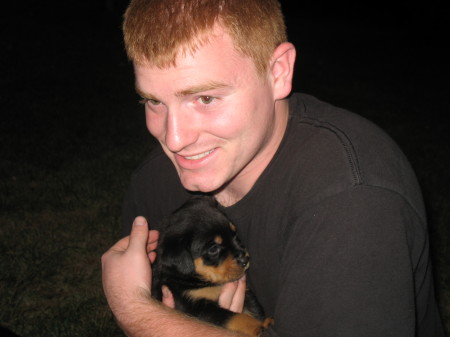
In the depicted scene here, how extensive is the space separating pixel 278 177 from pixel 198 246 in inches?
32.9

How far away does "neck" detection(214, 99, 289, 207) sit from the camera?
1996 millimetres

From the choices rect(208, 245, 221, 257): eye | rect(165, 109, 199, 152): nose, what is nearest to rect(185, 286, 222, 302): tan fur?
rect(208, 245, 221, 257): eye

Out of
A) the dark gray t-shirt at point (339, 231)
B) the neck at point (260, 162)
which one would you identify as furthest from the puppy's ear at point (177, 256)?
the dark gray t-shirt at point (339, 231)

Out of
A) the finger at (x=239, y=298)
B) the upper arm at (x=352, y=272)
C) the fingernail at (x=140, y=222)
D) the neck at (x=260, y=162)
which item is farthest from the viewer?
the finger at (x=239, y=298)

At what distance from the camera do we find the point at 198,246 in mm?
2508

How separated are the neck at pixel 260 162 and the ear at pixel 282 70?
89 millimetres

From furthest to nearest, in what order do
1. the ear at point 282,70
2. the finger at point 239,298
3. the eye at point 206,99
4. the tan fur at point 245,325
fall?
the finger at point 239,298, the tan fur at point 245,325, the ear at point 282,70, the eye at point 206,99

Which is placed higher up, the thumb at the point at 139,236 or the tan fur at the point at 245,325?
the thumb at the point at 139,236

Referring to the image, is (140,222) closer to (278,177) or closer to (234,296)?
(234,296)

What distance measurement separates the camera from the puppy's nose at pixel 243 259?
7.51 ft

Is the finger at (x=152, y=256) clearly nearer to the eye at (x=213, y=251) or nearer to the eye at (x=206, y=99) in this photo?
the eye at (x=213, y=251)

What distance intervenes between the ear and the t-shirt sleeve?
1.88 feet

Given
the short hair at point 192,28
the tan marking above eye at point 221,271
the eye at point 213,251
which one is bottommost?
the tan marking above eye at point 221,271

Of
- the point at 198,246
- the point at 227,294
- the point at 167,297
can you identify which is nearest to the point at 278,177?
the point at 198,246
